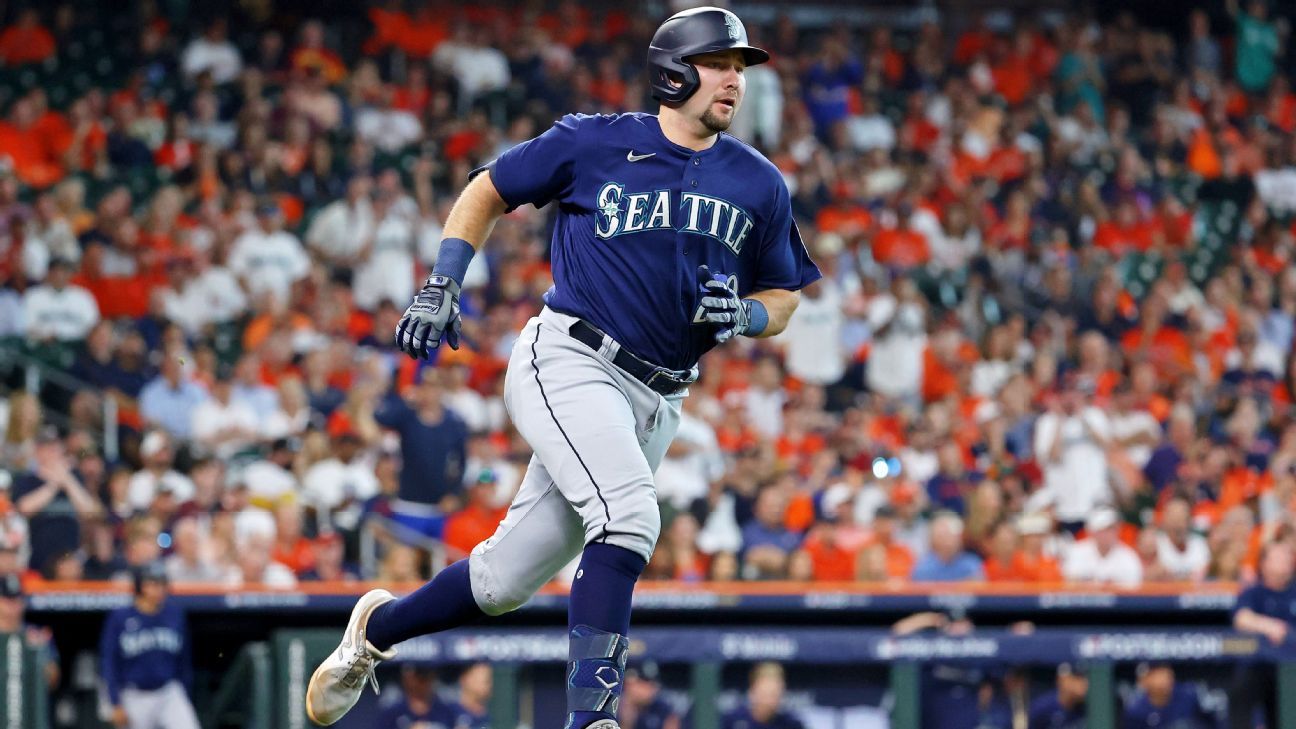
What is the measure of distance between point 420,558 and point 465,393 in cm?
219

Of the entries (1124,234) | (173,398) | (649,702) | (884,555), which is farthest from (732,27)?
(1124,234)

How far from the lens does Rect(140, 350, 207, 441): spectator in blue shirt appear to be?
11.4 metres

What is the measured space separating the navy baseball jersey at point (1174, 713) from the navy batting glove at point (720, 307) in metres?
5.04

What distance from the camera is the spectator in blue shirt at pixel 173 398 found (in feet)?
37.4

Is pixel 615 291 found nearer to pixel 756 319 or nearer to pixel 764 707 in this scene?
pixel 756 319

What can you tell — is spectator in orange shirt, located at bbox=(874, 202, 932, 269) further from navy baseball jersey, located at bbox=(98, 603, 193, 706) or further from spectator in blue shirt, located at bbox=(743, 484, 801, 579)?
Answer: navy baseball jersey, located at bbox=(98, 603, 193, 706)

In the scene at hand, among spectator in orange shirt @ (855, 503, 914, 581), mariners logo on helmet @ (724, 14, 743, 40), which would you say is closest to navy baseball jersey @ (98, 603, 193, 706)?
spectator in orange shirt @ (855, 503, 914, 581)

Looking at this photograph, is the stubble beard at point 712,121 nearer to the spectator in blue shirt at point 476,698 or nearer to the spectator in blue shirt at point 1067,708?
the spectator in blue shirt at point 476,698

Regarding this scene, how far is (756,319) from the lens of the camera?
4797 mm

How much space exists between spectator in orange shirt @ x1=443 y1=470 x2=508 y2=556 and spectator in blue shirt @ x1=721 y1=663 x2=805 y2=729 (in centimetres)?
204

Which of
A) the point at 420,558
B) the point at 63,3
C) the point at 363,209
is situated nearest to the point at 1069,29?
the point at 363,209

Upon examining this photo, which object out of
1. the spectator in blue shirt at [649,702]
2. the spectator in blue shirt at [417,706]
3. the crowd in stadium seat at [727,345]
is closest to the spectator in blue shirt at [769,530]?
the crowd in stadium seat at [727,345]

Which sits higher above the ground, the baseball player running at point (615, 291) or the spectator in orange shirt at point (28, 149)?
the spectator in orange shirt at point (28, 149)

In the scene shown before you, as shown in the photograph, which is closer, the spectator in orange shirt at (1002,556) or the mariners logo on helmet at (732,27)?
the mariners logo on helmet at (732,27)
